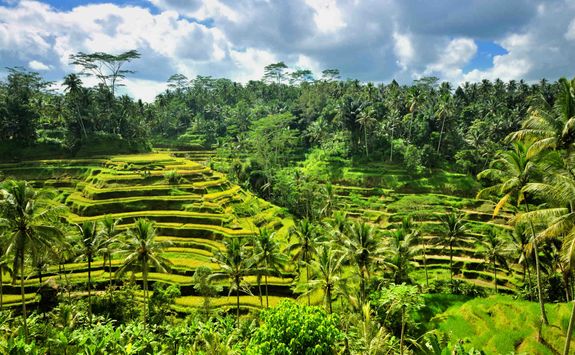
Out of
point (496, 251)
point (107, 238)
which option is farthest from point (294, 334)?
point (496, 251)

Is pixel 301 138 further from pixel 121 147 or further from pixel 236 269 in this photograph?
pixel 236 269

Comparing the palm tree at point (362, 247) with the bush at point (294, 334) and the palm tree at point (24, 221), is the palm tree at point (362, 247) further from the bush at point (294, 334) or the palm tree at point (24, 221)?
the palm tree at point (24, 221)

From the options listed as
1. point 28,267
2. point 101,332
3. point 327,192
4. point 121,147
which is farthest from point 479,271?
point 121,147

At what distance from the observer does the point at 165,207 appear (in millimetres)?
55812

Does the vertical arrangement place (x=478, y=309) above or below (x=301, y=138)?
below

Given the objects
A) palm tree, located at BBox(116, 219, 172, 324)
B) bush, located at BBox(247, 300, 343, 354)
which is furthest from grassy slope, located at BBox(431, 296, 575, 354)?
palm tree, located at BBox(116, 219, 172, 324)

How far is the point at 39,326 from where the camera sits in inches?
1112

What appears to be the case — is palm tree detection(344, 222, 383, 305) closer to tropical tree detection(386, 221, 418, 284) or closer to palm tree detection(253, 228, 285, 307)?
tropical tree detection(386, 221, 418, 284)

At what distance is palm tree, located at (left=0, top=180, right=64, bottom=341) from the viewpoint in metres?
22.7

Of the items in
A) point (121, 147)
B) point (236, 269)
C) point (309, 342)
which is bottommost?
point (236, 269)

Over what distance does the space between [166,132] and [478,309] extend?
10772cm

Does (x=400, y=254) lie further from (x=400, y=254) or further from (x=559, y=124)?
(x=559, y=124)

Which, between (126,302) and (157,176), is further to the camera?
(157,176)

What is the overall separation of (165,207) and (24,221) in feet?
108
